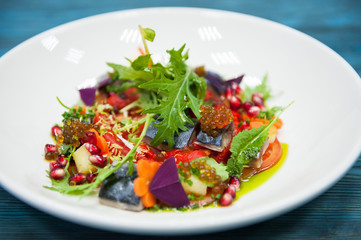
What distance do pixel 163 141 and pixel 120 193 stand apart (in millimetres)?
850

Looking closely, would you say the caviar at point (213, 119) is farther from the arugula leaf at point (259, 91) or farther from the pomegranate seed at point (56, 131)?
the pomegranate seed at point (56, 131)

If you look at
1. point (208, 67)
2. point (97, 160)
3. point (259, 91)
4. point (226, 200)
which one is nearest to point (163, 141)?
point (97, 160)

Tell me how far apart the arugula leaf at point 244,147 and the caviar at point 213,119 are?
0.58ft

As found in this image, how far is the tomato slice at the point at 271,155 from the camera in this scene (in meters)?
3.52

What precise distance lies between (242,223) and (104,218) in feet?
2.91

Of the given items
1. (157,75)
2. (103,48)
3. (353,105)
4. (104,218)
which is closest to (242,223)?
(104,218)

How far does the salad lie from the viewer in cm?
295

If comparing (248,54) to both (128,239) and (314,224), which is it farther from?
(128,239)

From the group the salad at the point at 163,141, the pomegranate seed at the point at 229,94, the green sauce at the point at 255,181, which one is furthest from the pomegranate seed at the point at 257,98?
the green sauce at the point at 255,181

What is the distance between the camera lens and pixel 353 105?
11.3ft

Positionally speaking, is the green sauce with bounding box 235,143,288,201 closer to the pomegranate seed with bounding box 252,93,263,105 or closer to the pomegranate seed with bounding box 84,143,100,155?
the pomegranate seed with bounding box 252,93,263,105

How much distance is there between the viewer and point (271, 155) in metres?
3.62

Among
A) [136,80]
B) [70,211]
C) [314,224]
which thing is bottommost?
[314,224]

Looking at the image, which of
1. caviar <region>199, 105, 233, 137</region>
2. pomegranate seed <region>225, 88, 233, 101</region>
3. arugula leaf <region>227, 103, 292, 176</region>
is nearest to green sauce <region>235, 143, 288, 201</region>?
arugula leaf <region>227, 103, 292, 176</region>
